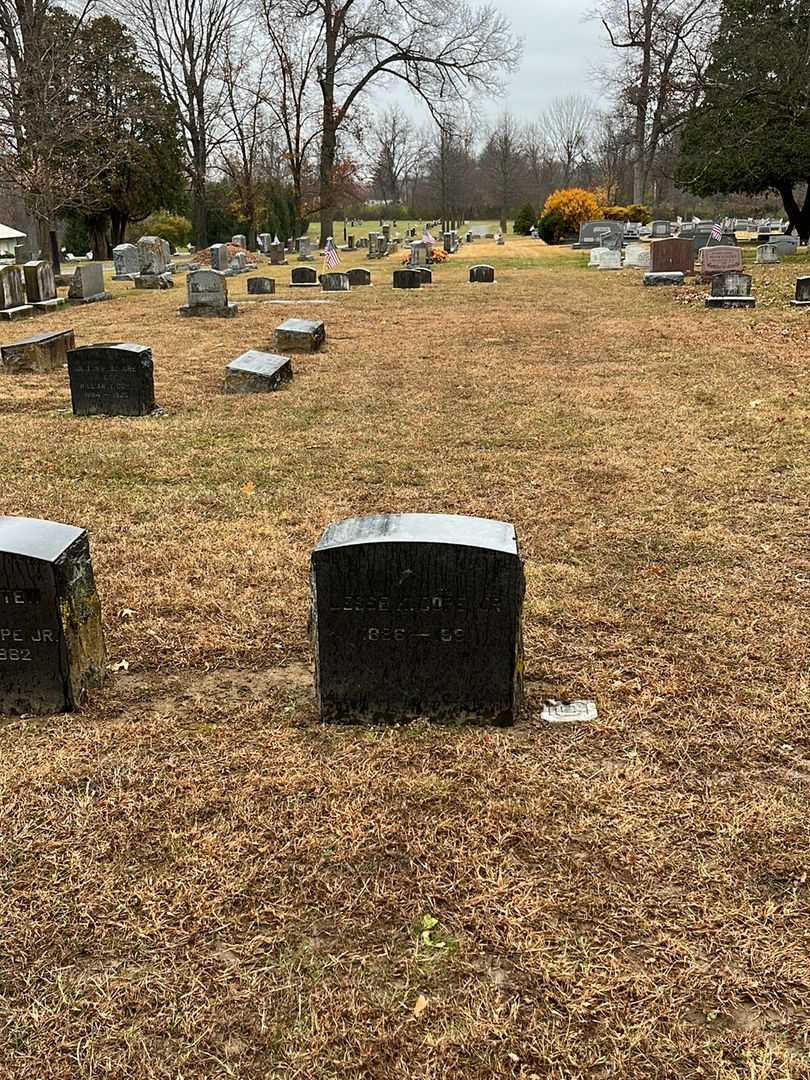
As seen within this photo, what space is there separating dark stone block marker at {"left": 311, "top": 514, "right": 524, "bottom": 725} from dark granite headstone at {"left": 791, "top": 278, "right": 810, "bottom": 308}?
1482 cm

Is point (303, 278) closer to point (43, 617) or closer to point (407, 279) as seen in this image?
point (407, 279)

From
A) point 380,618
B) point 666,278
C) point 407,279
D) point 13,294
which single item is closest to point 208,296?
point 13,294

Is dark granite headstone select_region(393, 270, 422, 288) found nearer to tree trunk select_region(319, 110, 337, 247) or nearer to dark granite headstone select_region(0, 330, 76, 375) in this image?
dark granite headstone select_region(0, 330, 76, 375)

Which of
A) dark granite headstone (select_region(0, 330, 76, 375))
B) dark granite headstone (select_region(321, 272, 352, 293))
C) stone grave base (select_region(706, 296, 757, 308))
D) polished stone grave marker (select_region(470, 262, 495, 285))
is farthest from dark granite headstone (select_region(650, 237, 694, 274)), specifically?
dark granite headstone (select_region(0, 330, 76, 375))

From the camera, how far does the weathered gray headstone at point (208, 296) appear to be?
17953 millimetres

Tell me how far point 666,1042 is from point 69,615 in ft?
8.50

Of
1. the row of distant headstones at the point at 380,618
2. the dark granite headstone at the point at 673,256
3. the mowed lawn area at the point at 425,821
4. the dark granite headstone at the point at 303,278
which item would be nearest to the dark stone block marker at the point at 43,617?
the row of distant headstones at the point at 380,618

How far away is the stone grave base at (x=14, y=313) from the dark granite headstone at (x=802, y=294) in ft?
51.0

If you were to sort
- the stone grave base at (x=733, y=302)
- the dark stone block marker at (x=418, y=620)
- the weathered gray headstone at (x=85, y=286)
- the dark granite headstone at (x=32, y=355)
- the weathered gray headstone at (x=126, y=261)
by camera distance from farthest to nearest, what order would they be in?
the weathered gray headstone at (x=126, y=261)
the weathered gray headstone at (x=85, y=286)
the stone grave base at (x=733, y=302)
the dark granite headstone at (x=32, y=355)
the dark stone block marker at (x=418, y=620)

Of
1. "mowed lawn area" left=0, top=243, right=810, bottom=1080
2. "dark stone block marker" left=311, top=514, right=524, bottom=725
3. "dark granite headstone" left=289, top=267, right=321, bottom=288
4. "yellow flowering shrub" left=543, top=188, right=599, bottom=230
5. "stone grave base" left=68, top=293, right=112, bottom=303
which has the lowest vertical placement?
"mowed lawn area" left=0, top=243, right=810, bottom=1080

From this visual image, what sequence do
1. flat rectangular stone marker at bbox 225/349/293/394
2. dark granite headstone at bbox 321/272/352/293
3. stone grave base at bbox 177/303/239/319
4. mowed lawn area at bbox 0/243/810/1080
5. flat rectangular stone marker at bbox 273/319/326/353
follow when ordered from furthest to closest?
1. dark granite headstone at bbox 321/272/352/293
2. stone grave base at bbox 177/303/239/319
3. flat rectangular stone marker at bbox 273/319/326/353
4. flat rectangular stone marker at bbox 225/349/293/394
5. mowed lawn area at bbox 0/243/810/1080

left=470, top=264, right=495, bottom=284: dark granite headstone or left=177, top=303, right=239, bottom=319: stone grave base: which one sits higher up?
left=470, top=264, right=495, bottom=284: dark granite headstone

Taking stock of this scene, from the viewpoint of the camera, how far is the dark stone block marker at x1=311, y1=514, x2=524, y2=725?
129 inches

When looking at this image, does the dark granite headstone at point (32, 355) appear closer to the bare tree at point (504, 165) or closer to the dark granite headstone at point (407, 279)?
the dark granite headstone at point (407, 279)
